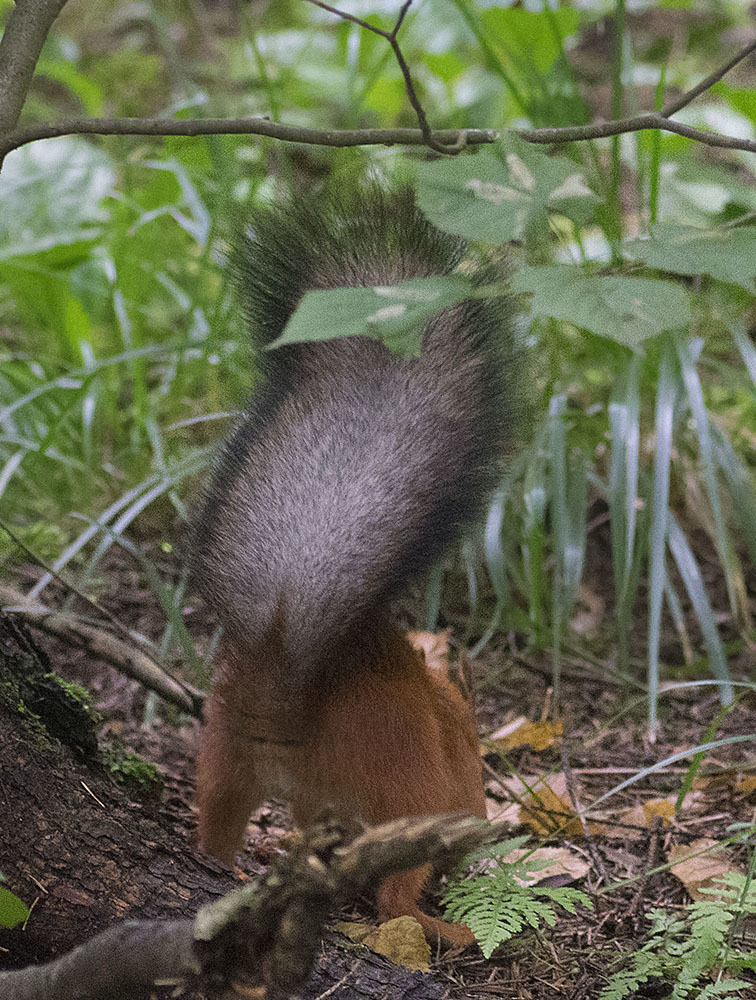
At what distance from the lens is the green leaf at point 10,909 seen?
125cm

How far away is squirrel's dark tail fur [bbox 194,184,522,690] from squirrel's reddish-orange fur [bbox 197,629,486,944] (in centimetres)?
10

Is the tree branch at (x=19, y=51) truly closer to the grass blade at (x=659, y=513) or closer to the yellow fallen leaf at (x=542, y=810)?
the yellow fallen leaf at (x=542, y=810)

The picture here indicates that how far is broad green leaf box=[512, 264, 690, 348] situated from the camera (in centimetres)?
112

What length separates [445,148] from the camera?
5.25 feet

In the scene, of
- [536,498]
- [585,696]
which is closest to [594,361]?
[536,498]

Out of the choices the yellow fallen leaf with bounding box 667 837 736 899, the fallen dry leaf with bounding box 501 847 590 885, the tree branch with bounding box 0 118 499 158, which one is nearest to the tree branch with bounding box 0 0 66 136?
the tree branch with bounding box 0 118 499 158

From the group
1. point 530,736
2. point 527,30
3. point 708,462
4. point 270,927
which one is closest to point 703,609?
point 708,462

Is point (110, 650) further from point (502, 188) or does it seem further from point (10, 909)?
point (502, 188)

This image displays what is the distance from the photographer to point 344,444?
68.4 inches

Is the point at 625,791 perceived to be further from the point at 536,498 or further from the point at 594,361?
the point at 594,361

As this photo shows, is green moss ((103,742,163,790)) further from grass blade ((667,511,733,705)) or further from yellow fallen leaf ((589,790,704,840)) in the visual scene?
grass blade ((667,511,733,705))

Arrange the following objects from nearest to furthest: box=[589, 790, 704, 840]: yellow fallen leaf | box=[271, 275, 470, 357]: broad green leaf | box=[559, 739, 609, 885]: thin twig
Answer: box=[271, 275, 470, 357]: broad green leaf, box=[559, 739, 609, 885]: thin twig, box=[589, 790, 704, 840]: yellow fallen leaf

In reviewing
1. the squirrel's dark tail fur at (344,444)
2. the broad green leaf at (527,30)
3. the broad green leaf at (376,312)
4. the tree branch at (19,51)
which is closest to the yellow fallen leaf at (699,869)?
the squirrel's dark tail fur at (344,444)

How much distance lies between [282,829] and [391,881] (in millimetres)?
536
